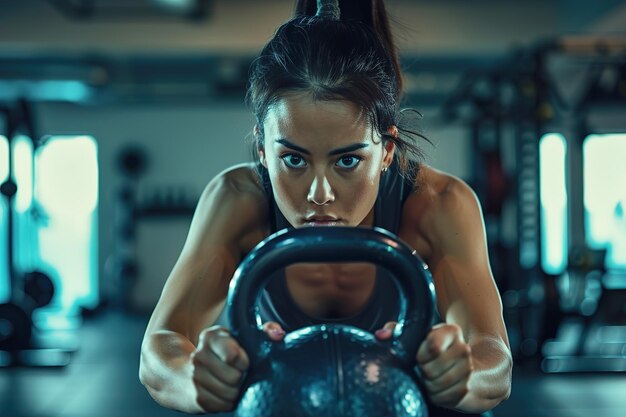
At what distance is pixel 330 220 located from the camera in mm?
892

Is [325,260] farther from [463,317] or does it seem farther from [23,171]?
[23,171]

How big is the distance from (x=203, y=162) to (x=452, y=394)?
8767 millimetres

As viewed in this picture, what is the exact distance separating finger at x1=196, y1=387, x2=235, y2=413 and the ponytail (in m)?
0.61

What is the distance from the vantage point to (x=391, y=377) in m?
0.64

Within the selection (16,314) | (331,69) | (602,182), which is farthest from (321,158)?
(602,182)

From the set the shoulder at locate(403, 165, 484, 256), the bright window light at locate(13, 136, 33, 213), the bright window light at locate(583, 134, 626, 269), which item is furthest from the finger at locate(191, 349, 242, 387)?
the bright window light at locate(583, 134, 626, 269)

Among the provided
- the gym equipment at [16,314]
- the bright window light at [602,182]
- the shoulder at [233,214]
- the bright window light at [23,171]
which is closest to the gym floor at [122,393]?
the gym equipment at [16,314]

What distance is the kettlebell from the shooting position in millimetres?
619

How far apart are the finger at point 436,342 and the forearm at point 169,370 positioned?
22 centimetres

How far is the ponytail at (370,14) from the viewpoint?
1.11 m

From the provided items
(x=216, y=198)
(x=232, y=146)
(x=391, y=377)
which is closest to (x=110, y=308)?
(x=232, y=146)

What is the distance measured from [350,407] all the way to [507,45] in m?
7.50

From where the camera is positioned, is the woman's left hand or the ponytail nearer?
the woman's left hand

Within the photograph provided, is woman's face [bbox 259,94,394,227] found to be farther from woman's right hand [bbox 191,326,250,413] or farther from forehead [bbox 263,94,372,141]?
woman's right hand [bbox 191,326,250,413]
